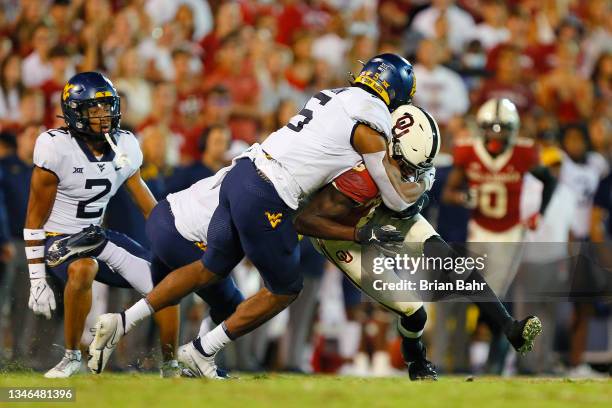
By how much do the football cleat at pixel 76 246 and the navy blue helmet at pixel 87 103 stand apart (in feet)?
2.11

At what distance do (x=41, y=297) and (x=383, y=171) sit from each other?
93.1 inches

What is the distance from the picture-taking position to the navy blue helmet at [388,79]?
7.91 m

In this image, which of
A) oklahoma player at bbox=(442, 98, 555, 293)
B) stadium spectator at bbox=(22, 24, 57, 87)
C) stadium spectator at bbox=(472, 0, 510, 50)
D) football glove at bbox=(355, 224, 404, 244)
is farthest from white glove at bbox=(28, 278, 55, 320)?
stadium spectator at bbox=(472, 0, 510, 50)

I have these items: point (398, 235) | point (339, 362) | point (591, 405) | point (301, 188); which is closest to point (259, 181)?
point (301, 188)

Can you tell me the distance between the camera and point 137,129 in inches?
474

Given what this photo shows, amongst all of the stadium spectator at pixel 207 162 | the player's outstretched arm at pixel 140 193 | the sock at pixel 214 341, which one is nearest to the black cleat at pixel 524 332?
the sock at pixel 214 341

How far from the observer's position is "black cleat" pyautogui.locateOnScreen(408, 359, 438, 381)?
27.6 ft

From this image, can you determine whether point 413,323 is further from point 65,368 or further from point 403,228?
point 65,368

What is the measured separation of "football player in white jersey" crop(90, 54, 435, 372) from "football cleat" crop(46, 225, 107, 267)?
0.57 meters

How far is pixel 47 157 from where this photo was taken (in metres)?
8.30

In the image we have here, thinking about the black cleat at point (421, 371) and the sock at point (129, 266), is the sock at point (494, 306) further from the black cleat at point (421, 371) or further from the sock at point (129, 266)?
the sock at point (129, 266)

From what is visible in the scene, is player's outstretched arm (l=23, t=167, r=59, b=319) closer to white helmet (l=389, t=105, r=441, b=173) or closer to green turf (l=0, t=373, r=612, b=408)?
green turf (l=0, t=373, r=612, b=408)

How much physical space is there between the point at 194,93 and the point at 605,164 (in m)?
4.18

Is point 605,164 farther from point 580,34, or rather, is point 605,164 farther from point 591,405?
point 591,405
